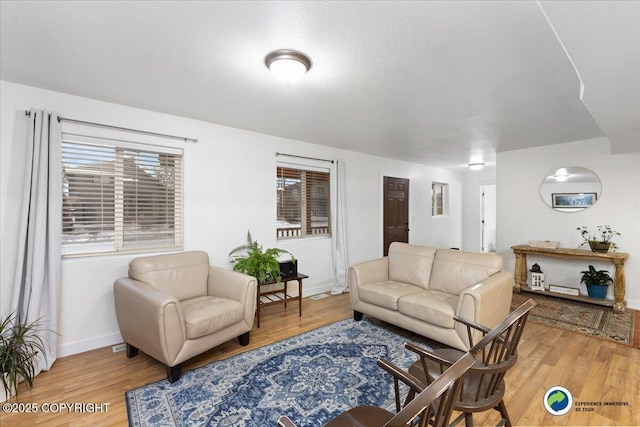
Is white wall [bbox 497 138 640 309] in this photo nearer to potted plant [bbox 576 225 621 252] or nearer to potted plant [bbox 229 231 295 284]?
potted plant [bbox 576 225 621 252]

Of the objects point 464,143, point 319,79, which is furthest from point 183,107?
point 464,143

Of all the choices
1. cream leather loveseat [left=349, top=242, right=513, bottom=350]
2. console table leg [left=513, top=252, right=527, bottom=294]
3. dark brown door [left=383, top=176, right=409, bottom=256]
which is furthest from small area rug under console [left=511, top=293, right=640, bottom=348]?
dark brown door [left=383, top=176, right=409, bottom=256]

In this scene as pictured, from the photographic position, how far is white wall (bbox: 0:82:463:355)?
8.03 feet

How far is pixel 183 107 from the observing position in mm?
3018

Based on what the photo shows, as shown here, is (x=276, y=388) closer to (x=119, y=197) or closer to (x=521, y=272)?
(x=119, y=197)

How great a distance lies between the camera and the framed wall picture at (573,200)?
433cm

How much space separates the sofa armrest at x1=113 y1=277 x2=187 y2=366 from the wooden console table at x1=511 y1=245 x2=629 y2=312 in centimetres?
490

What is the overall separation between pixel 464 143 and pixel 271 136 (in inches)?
116

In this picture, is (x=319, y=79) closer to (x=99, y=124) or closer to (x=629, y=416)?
(x=99, y=124)

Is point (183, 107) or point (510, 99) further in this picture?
point (183, 107)

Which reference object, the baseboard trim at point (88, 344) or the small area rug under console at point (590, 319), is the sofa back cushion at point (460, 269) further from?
the baseboard trim at point (88, 344)

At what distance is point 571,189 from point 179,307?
5.52 m

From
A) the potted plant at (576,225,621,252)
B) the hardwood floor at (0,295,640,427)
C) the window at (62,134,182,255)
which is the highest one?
the window at (62,134,182,255)

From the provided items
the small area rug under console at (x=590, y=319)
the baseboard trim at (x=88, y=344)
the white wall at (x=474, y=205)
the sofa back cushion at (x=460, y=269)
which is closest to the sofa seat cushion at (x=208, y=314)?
the baseboard trim at (x=88, y=344)
